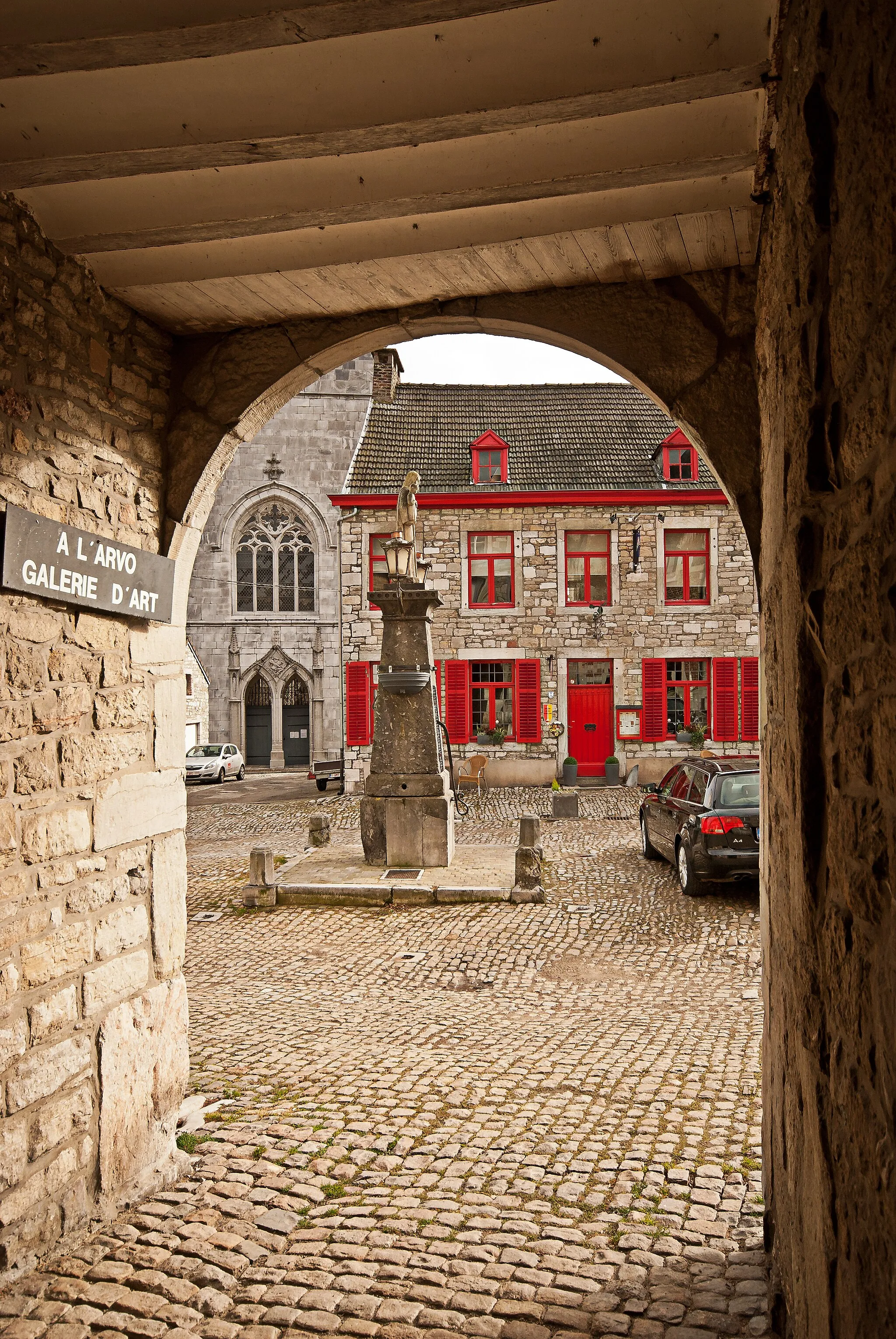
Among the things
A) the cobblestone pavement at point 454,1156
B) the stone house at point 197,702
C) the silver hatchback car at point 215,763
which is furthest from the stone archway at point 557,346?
the stone house at point 197,702

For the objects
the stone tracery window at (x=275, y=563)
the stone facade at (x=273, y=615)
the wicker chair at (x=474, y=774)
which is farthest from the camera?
the stone tracery window at (x=275, y=563)

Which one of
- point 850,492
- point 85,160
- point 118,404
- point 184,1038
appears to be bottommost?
point 184,1038

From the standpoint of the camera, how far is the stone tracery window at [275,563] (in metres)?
24.2

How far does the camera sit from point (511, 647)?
18078 mm

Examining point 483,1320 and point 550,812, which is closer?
point 483,1320

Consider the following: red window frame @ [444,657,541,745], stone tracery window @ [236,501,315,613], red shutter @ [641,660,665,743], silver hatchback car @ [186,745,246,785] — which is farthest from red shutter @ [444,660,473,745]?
stone tracery window @ [236,501,315,613]

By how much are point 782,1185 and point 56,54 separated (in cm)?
329

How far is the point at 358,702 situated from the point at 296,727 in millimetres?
6997

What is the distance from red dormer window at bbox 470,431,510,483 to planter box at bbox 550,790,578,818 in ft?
22.4

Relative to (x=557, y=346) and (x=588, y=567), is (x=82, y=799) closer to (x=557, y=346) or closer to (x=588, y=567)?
(x=557, y=346)

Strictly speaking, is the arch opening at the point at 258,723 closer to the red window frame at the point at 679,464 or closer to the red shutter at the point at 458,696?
the red shutter at the point at 458,696

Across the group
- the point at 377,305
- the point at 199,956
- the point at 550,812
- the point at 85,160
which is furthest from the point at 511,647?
the point at 85,160

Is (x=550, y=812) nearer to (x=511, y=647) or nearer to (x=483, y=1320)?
(x=511, y=647)

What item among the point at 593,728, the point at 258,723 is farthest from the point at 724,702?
the point at 258,723
